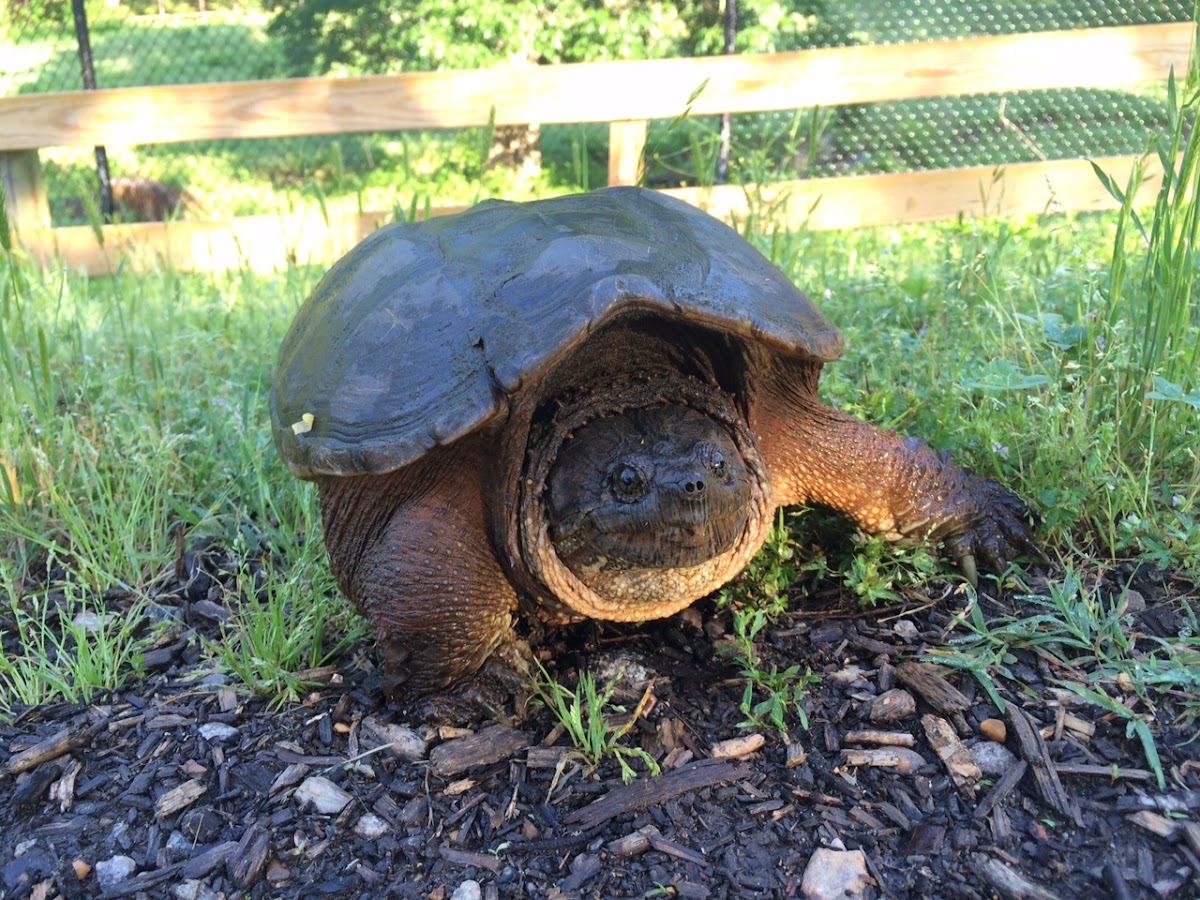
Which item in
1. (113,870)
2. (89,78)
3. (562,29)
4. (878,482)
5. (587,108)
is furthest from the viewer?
(562,29)

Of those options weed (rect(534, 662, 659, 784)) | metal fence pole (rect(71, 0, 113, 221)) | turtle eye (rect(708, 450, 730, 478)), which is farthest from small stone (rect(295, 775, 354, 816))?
metal fence pole (rect(71, 0, 113, 221))

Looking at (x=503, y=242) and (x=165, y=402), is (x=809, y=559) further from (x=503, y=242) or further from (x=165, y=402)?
(x=165, y=402)

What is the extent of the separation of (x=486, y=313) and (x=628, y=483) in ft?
1.39

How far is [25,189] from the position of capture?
5.52 meters


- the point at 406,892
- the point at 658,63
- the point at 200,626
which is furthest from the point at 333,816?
the point at 658,63

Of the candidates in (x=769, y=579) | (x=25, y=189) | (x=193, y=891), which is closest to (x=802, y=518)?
(x=769, y=579)

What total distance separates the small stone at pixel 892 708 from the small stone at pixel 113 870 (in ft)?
4.28

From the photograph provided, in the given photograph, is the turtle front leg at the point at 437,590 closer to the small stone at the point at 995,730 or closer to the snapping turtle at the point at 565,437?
the snapping turtle at the point at 565,437

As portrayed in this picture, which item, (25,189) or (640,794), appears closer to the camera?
(640,794)

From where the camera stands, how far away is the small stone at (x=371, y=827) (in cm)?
155

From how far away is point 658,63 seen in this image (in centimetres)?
534

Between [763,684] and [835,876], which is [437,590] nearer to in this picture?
[763,684]

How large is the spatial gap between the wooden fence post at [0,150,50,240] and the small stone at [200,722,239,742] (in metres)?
4.66

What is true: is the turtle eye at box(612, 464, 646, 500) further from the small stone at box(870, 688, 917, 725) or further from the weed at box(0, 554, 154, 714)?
the weed at box(0, 554, 154, 714)
